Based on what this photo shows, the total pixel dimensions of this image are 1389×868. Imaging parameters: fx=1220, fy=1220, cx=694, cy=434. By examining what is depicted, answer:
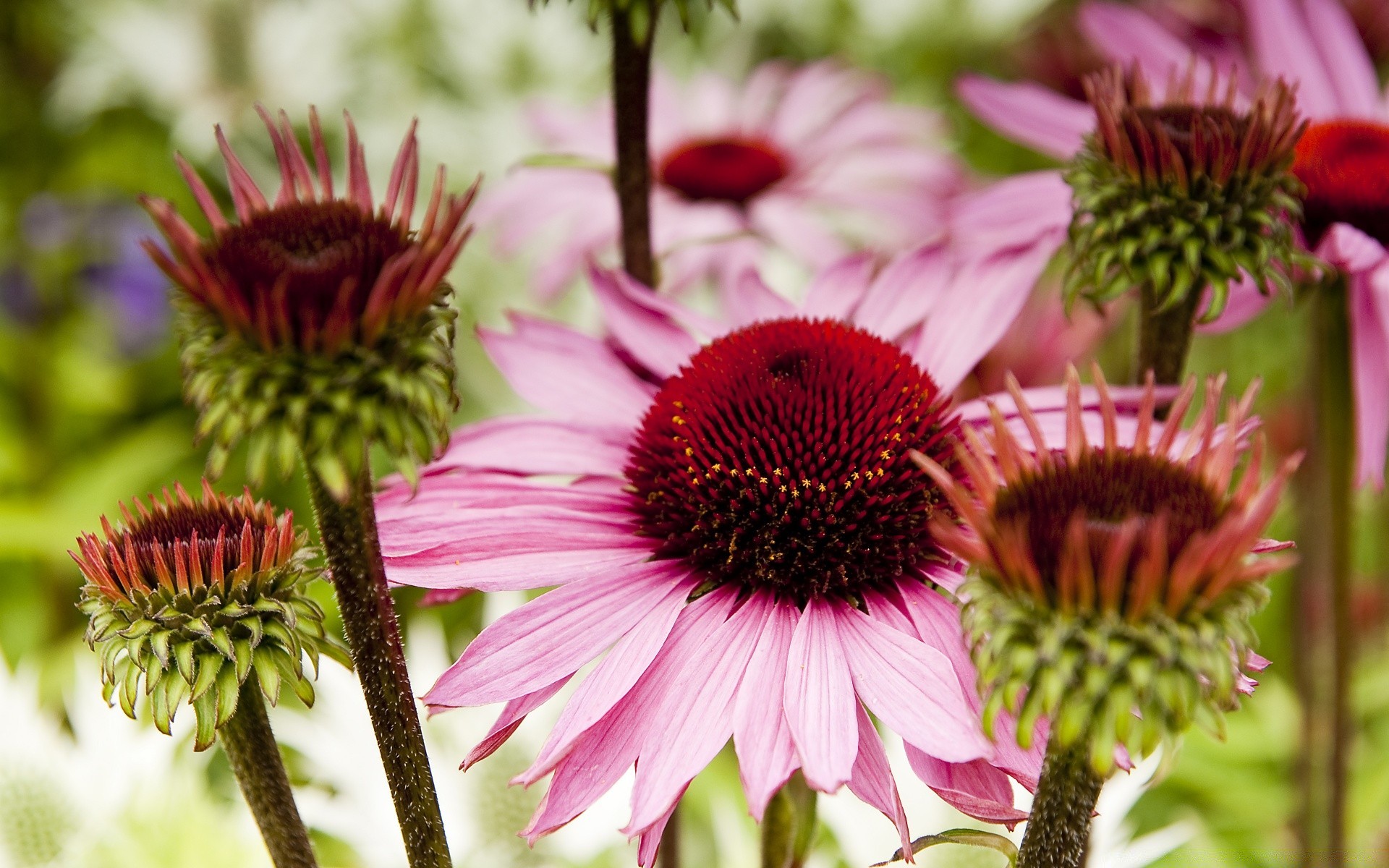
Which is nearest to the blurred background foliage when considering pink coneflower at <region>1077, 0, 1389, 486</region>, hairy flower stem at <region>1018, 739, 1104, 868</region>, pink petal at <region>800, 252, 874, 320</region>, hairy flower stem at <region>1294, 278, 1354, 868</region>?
hairy flower stem at <region>1294, 278, 1354, 868</region>

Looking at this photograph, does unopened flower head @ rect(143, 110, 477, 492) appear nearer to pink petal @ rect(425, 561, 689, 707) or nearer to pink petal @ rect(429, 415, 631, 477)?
pink petal @ rect(425, 561, 689, 707)

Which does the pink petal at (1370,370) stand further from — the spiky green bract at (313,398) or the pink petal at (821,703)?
the spiky green bract at (313,398)

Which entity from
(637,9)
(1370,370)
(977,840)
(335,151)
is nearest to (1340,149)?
(1370,370)

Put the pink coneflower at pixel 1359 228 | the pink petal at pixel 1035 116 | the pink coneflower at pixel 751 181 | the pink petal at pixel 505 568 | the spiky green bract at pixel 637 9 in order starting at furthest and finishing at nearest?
1. the pink coneflower at pixel 751 181
2. the pink petal at pixel 1035 116
3. the pink coneflower at pixel 1359 228
4. the spiky green bract at pixel 637 9
5. the pink petal at pixel 505 568

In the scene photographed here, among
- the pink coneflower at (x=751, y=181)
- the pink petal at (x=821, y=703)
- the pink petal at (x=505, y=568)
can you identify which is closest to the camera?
the pink petal at (x=821, y=703)

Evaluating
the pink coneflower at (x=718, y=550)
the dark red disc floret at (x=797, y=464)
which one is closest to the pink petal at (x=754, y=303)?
the pink coneflower at (x=718, y=550)

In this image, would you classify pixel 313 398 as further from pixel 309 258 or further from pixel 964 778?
pixel 964 778

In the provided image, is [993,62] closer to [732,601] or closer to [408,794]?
[732,601]
